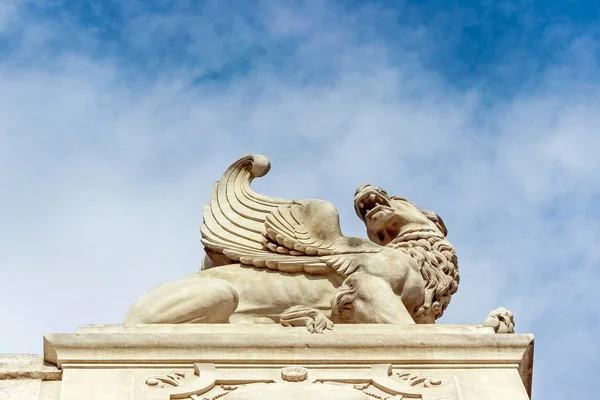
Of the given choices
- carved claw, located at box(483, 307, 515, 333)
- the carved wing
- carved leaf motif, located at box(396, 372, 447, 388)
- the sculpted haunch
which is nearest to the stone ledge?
the sculpted haunch

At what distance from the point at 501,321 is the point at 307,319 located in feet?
4.76

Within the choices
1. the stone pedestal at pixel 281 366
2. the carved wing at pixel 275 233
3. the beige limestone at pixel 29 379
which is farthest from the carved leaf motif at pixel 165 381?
the carved wing at pixel 275 233

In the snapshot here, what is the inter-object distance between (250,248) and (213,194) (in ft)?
2.99

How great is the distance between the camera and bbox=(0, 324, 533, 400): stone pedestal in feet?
39.2

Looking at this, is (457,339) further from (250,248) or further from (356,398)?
(250,248)

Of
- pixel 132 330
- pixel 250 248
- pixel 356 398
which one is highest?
pixel 250 248

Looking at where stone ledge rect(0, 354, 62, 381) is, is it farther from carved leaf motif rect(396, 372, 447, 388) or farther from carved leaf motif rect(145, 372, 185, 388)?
carved leaf motif rect(396, 372, 447, 388)

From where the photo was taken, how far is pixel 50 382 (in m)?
12.2

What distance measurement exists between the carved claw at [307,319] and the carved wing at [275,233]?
110cm

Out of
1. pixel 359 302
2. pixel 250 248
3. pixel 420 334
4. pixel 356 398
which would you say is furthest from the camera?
pixel 250 248

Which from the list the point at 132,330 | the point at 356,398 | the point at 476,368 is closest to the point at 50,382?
the point at 132,330

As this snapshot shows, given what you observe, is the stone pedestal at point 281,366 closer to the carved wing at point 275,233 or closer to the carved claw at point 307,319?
the carved claw at point 307,319

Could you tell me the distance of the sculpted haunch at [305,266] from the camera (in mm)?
13492

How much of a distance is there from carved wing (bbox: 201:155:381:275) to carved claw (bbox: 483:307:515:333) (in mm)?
1434
